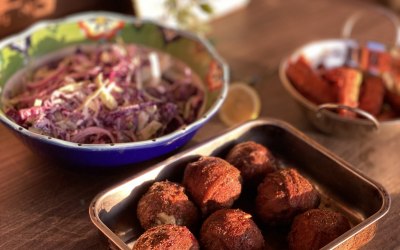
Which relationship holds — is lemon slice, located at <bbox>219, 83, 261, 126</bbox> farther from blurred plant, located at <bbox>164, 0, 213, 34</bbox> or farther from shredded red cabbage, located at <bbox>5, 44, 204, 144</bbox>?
blurred plant, located at <bbox>164, 0, 213, 34</bbox>

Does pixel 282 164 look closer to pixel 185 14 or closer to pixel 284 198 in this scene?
pixel 284 198

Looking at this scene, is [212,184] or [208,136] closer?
[212,184]

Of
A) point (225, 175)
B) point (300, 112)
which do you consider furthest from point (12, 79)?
point (300, 112)

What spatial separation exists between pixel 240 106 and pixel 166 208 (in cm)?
57

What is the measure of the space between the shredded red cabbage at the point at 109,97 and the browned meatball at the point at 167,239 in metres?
0.34

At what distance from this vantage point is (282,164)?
1.24 metres

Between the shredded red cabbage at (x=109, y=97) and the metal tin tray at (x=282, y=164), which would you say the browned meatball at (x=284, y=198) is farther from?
the shredded red cabbage at (x=109, y=97)

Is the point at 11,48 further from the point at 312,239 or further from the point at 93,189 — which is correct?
the point at 312,239

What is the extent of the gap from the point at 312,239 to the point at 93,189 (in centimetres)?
53

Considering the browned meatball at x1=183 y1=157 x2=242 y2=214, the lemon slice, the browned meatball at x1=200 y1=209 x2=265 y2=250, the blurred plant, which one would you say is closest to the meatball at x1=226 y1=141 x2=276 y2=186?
the browned meatball at x1=183 y1=157 x2=242 y2=214

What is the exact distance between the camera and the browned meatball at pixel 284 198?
1.04 m

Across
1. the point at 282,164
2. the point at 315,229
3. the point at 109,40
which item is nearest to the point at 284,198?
the point at 315,229

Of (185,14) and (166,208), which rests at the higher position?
(185,14)

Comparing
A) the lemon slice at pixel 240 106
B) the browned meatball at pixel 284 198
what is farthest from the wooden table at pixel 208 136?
the browned meatball at pixel 284 198
